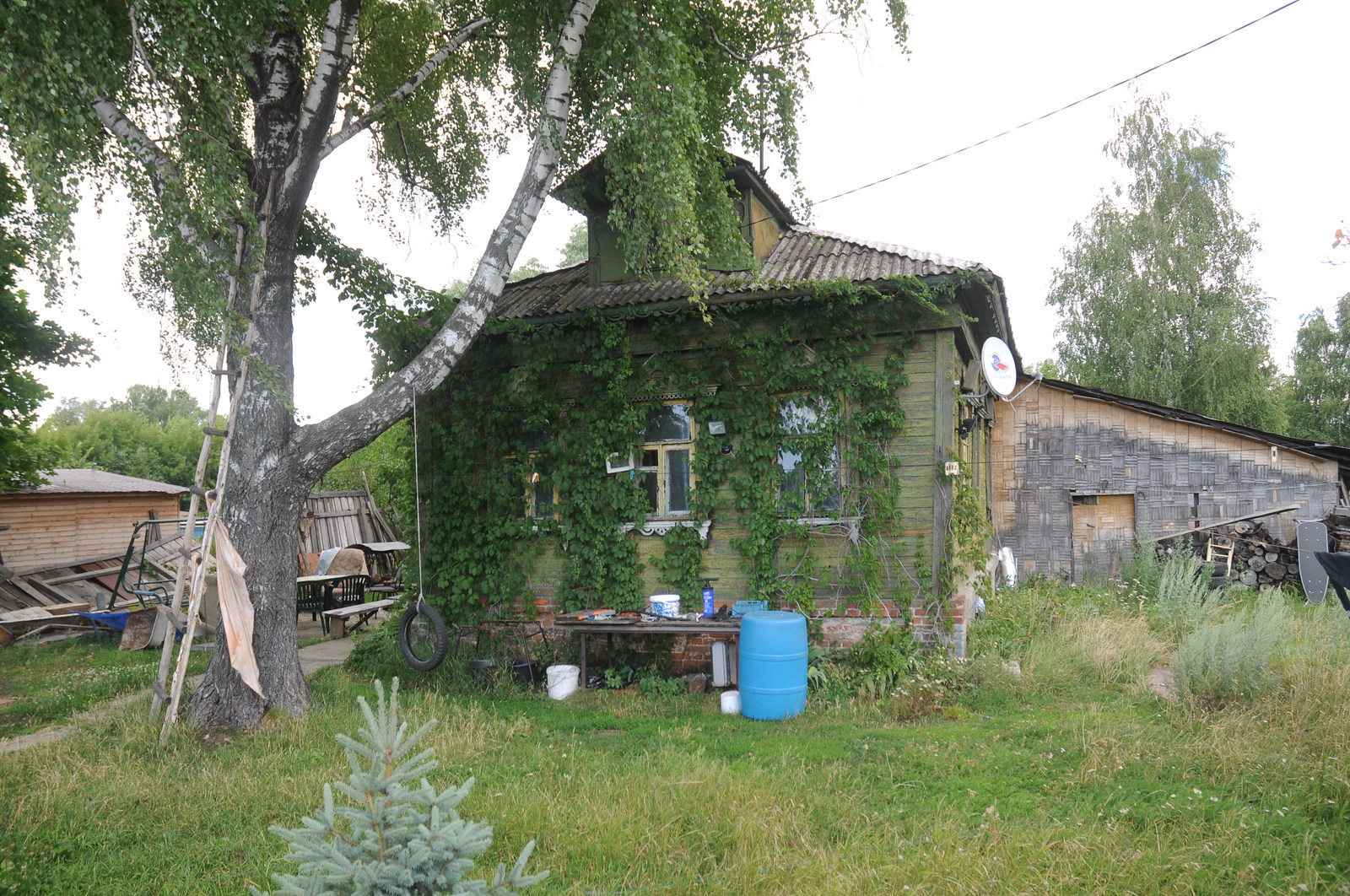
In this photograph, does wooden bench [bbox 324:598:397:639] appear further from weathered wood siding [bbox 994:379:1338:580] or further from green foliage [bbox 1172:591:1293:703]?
weathered wood siding [bbox 994:379:1338:580]

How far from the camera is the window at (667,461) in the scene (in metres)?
8.42

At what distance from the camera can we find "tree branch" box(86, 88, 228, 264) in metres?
5.85

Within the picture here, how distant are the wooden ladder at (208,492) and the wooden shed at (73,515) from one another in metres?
10.7

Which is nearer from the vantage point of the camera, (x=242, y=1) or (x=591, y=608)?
(x=242, y=1)

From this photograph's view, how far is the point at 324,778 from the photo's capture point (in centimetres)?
500

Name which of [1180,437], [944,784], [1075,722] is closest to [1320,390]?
[1180,437]

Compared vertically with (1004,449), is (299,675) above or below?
below

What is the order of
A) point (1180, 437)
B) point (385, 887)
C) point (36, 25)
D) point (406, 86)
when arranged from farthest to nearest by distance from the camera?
1. point (1180, 437)
2. point (406, 86)
3. point (36, 25)
4. point (385, 887)

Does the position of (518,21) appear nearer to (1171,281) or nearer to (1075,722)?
(1075,722)

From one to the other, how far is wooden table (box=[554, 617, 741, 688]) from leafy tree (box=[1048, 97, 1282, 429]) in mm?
17090

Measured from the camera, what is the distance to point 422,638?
9.04 m

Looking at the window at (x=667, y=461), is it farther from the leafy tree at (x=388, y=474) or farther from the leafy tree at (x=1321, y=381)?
the leafy tree at (x=1321, y=381)

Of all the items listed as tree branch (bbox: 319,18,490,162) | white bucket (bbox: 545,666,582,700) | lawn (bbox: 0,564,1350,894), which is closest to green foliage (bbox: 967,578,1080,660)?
lawn (bbox: 0,564,1350,894)

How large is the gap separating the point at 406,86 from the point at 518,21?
1.20m
